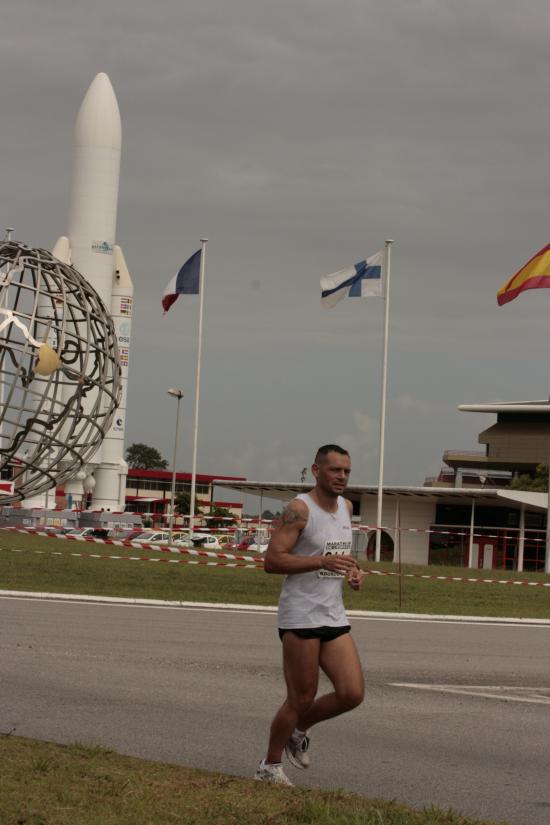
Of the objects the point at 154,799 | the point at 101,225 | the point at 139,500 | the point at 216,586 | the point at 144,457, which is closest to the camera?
the point at 154,799

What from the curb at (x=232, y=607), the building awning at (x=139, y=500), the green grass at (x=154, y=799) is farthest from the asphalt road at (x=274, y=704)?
the building awning at (x=139, y=500)

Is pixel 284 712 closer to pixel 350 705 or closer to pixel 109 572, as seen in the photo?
pixel 350 705

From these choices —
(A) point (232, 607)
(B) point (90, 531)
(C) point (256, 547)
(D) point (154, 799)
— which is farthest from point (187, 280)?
(D) point (154, 799)

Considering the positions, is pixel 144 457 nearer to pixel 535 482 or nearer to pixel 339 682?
pixel 535 482

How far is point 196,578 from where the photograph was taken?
25625 mm

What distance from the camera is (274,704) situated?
1017 centimetres

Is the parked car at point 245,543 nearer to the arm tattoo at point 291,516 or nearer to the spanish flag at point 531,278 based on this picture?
the spanish flag at point 531,278

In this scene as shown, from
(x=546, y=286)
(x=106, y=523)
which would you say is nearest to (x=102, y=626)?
(x=546, y=286)

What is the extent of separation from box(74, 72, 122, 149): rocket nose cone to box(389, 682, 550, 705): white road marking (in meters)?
56.6

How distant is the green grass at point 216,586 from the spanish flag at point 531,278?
22.1 feet

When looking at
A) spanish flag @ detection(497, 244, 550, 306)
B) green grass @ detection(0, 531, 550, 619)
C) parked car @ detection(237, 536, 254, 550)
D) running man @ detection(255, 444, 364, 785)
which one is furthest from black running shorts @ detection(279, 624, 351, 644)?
parked car @ detection(237, 536, 254, 550)

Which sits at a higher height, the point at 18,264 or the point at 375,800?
the point at 18,264

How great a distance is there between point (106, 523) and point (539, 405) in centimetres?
2730

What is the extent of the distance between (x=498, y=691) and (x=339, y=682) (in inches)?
202
